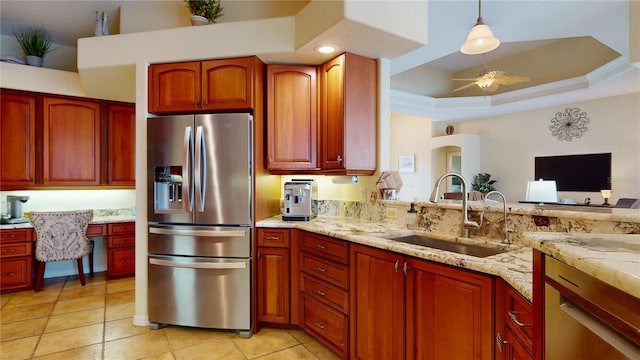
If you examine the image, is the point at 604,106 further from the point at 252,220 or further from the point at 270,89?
the point at 252,220

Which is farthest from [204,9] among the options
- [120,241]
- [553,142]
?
[553,142]

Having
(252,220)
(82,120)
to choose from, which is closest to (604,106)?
(252,220)

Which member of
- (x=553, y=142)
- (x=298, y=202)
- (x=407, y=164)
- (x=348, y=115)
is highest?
(x=553, y=142)

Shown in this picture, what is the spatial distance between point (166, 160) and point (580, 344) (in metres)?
2.69

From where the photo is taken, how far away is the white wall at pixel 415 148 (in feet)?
26.1

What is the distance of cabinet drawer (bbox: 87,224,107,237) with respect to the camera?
148 inches

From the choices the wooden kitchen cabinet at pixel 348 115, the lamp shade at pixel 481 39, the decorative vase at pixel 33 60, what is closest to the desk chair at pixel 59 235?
the decorative vase at pixel 33 60

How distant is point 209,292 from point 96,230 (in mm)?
2174

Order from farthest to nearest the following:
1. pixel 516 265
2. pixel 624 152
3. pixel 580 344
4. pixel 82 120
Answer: pixel 624 152 < pixel 82 120 < pixel 516 265 < pixel 580 344

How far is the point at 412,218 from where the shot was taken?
233 cm

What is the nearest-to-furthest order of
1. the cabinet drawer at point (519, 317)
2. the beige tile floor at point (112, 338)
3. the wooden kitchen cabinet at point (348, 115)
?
the cabinet drawer at point (519, 317) < the beige tile floor at point (112, 338) < the wooden kitchen cabinet at point (348, 115)

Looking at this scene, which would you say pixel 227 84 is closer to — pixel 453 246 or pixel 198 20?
pixel 198 20

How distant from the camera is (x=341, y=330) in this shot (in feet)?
7.06

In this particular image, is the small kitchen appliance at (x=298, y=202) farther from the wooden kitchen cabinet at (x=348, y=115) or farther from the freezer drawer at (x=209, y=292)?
the freezer drawer at (x=209, y=292)
